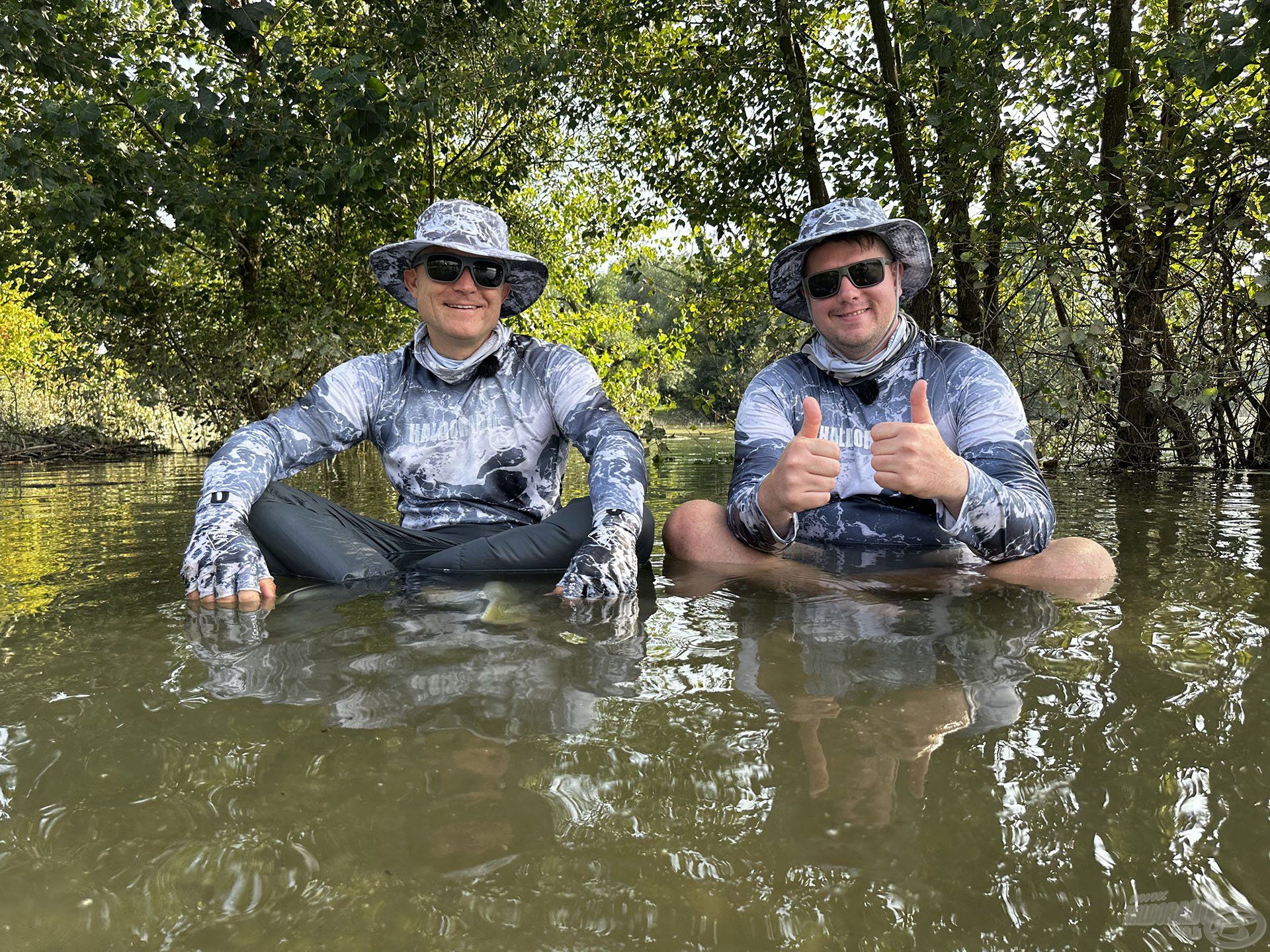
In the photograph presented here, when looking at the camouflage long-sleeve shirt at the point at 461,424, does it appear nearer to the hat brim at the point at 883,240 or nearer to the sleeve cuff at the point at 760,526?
the sleeve cuff at the point at 760,526

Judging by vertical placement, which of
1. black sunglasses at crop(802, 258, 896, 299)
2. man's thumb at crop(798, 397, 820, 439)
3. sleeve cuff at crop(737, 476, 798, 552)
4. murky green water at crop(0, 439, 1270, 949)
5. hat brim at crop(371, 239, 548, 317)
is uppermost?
hat brim at crop(371, 239, 548, 317)

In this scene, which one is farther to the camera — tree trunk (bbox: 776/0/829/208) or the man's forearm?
tree trunk (bbox: 776/0/829/208)

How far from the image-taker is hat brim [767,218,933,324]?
134 inches

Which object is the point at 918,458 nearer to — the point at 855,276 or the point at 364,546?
the point at 855,276

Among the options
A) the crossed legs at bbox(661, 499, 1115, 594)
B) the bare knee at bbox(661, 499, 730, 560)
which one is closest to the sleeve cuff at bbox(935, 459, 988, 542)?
the crossed legs at bbox(661, 499, 1115, 594)

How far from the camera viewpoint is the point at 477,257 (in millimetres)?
3447

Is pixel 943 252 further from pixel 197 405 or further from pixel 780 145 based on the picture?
pixel 197 405

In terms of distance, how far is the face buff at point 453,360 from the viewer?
3.58 meters

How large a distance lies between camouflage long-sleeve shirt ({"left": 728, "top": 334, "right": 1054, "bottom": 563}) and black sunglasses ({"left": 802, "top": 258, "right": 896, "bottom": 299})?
1.31 feet

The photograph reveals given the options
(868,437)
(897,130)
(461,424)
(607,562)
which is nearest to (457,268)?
(461,424)

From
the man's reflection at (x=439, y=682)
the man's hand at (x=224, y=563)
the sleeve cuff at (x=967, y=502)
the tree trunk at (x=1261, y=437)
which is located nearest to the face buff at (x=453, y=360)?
the man's reflection at (x=439, y=682)

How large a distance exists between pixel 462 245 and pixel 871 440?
1729mm

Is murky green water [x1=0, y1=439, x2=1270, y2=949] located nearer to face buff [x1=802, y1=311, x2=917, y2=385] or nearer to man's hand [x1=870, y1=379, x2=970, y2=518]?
man's hand [x1=870, y1=379, x2=970, y2=518]

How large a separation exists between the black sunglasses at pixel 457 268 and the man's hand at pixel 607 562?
1097mm
